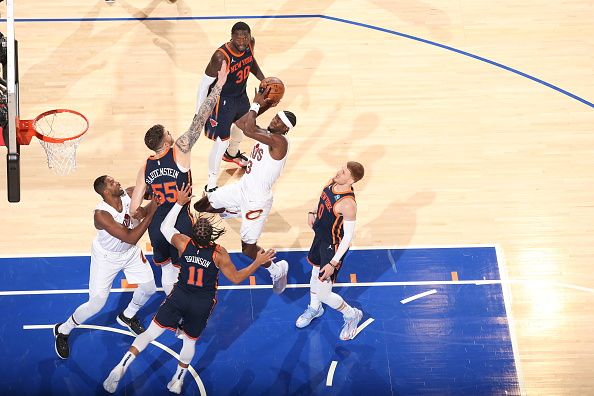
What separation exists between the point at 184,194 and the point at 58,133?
8.73 ft

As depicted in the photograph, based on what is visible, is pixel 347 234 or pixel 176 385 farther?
pixel 176 385

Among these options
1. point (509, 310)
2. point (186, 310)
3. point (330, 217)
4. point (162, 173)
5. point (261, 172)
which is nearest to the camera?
point (186, 310)

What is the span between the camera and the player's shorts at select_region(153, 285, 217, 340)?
29.5 feet

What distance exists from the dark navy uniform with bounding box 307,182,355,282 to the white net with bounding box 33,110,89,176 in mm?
3146

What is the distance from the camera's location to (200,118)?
1034cm

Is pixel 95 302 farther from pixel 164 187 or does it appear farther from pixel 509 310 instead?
pixel 509 310

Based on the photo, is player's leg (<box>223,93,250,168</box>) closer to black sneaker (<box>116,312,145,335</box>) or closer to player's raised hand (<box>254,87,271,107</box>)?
player's raised hand (<box>254,87,271,107</box>)

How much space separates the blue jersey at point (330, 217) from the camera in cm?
944

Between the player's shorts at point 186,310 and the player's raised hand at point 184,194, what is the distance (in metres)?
0.92

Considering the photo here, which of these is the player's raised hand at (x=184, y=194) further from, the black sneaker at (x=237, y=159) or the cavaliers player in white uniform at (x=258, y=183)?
the black sneaker at (x=237, y=159)

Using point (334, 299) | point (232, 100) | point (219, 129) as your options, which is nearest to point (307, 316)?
point (334, 299)

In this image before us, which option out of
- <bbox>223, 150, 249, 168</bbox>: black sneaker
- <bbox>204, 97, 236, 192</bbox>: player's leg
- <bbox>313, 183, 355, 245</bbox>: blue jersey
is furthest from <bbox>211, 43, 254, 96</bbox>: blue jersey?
<bbox>313, 183, 355, 245</bbox>: blue jersey

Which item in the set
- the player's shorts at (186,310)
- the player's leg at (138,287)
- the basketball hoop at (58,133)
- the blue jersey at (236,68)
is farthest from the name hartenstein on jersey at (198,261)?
the blue jersey at (236,68)

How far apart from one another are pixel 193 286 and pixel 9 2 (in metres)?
4.09
